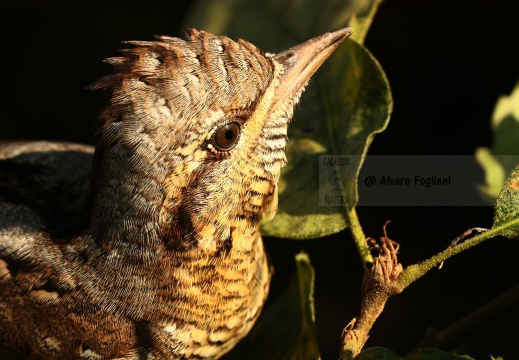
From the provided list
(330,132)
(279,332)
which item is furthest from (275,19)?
(279,332)

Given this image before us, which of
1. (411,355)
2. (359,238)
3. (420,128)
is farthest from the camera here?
(420,128)

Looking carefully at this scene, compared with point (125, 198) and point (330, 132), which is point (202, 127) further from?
point (330, 132)

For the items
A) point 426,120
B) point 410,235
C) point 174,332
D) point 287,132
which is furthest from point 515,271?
point 174,332

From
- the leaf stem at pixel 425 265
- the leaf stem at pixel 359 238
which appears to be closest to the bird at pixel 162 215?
the leaf stem at pixel 359 238

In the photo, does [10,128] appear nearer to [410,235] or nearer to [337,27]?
[410,235]

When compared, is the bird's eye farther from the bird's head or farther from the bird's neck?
the bird's neck

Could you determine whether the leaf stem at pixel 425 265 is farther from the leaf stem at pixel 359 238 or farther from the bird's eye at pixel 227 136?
the bird's eye at pixel 227 136

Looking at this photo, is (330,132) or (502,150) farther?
(330,132)

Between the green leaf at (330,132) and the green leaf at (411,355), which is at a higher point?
the green leaf at (330,132)
